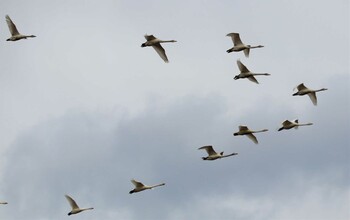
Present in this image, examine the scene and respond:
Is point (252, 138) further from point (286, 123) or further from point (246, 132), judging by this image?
point (286, 123)

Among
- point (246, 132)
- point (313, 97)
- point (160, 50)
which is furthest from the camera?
point (313, 97)

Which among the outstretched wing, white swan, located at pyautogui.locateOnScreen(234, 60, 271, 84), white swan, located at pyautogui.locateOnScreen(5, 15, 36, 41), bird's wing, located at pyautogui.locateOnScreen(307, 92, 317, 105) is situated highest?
white swan, located at pyautogui.locateOnScreen(5, 15, 36, 41)

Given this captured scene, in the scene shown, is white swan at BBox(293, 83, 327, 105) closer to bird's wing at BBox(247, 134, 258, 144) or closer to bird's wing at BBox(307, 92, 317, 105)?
bird's wing at BBox(307, 92, 317, 105)

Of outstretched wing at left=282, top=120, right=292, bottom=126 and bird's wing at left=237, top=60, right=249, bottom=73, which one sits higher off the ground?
bird's wing at left=237, top=60, right=249, bottom=73

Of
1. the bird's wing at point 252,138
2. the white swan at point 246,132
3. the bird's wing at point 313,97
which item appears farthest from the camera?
the bird's wing at point 313,97

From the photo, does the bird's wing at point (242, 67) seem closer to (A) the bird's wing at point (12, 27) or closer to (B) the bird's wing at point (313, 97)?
(B) the bird's wing at point (313, 97)

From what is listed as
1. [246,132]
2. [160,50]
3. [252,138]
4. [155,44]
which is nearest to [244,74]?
[246,132]

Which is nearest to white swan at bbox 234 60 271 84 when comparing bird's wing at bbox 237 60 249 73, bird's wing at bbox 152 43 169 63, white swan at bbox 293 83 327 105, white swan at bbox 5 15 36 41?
bird's wing at bbox 237 60 249 73

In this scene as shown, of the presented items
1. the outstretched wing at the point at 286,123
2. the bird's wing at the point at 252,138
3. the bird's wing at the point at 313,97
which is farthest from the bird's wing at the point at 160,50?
the bird's wing at the point at 313,97

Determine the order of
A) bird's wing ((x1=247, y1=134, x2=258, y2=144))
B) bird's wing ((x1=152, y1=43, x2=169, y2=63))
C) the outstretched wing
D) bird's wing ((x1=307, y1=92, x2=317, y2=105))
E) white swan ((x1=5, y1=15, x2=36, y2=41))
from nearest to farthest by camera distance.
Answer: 1. bird's wing ((x1=152, y1=43, x2=169, y2=63))
2. white swan ((x1=5, y1=15, x2=36, y2=41))
3. the outstretched wing
4. bird's wing ((x1=247, y1=134, x2=258, y2=144))
5. bird's wing ((x1=307, y1=92, x2=317, y2=105))

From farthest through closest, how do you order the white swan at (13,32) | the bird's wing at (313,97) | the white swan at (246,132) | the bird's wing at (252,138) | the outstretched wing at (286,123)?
1. the bird's wing at (313,97)
2. the bird's wing at (252,138)
3. the outstretched wing at (286,123)
4. the white swan at (246,132)
5. the white swan at (13,32)

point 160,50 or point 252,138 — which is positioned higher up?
point 160,50

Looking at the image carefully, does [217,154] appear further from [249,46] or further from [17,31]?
[17,31]

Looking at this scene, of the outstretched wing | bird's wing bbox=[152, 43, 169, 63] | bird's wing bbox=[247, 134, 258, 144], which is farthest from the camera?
bird's wing bbox=[247, 134, 258, 144]
